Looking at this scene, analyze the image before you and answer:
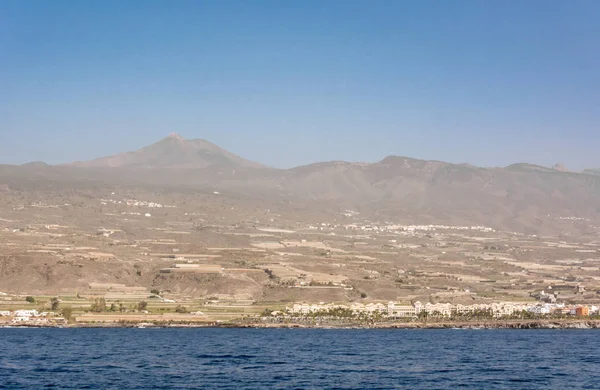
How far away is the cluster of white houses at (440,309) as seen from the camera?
4331 inches

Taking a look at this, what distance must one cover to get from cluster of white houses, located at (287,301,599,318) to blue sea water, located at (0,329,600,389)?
1677 centimetres

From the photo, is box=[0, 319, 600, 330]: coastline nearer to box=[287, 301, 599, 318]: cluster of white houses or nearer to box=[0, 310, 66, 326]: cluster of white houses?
box=[0, 310, 66, 326]: cluster of white houses

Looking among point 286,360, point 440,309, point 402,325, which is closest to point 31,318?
point 402,325

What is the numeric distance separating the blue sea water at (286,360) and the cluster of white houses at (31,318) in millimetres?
5251

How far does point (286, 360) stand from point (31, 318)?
3961 centimetres

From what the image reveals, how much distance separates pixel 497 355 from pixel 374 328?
31.9 meters

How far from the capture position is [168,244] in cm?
15262

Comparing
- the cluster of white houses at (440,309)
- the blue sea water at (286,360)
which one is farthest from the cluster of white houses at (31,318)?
the cluster of white houses at (440,309)

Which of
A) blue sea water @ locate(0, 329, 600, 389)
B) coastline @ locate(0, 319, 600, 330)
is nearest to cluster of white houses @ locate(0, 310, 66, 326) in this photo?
coastline @ locate(0, 319, 600, 330)

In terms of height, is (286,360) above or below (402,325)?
above

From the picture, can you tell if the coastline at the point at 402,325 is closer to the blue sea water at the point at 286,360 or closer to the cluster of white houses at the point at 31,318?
the cluster of white houses at the point at 31,318

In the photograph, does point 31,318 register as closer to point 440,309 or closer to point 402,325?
point 402,325

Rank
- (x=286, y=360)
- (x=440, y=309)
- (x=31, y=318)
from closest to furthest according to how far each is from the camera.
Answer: (x=286, y=360) < (x=31, y=318) < (x=440, y=309)

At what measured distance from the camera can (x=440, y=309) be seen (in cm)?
11306
